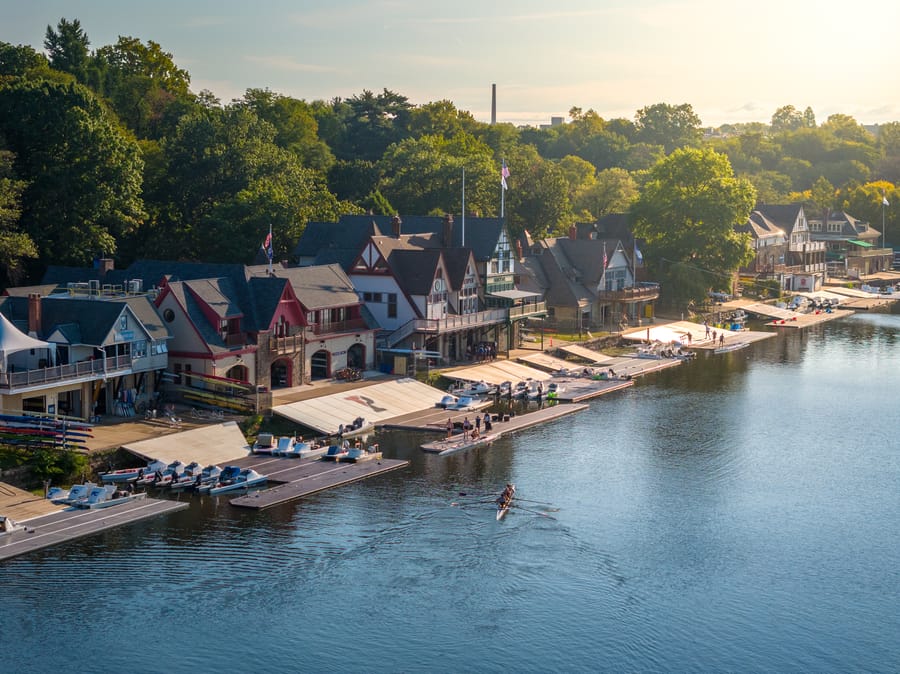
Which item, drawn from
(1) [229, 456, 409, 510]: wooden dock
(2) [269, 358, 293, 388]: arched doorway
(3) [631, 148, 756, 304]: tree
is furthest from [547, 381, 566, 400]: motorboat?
(3) [631, 148, 756, 304]: tree

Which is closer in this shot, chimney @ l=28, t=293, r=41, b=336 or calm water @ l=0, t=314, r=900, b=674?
Answer: calm water @ l=0, t=314, r=900, b=674

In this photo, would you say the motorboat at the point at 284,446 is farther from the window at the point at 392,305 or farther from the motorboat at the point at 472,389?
the window at the point at 392,305

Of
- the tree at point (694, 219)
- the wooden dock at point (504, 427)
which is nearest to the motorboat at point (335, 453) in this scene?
the wooden dock at point (504, 427)

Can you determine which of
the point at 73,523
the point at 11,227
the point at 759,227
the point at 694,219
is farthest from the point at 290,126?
the point at 73,523

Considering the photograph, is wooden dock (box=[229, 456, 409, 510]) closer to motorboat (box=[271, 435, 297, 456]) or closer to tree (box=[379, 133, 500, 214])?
motorboat (box=[271, 435, 297, 456])

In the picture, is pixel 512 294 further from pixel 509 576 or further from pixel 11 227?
pixel 509 576

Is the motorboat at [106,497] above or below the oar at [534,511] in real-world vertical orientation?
above
